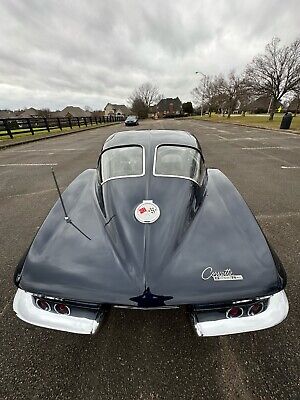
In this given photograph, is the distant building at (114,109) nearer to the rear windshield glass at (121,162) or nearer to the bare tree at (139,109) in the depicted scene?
the bare tree at (139,109)

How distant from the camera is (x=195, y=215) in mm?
2105

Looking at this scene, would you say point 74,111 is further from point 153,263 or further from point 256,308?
point 256,308

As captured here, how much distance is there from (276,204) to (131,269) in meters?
3.88

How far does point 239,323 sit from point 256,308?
16 cm

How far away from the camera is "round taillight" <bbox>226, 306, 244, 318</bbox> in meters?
1.50

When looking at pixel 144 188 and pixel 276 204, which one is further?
pixel 276 204

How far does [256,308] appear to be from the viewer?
1.53 meters

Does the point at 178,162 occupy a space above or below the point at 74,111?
above

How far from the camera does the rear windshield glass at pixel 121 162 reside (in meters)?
2.50

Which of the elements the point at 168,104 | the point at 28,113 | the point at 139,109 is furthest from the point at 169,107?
the point at 28,113

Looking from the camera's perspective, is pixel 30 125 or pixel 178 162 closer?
pixel 178 162

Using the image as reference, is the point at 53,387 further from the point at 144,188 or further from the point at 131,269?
the point at 144,188

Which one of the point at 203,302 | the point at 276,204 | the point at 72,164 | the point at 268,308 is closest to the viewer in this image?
the point at 203,302

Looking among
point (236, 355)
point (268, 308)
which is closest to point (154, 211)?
point (268, 308)
